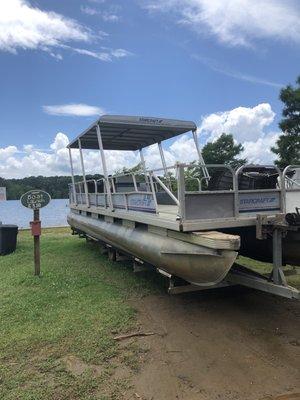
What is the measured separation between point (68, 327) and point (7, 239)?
7.16 m

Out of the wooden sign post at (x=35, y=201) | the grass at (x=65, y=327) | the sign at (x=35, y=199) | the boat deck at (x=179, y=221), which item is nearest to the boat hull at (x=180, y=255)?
the boat deck at (x=179, y=221)

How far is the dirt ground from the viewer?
A: 3.98m

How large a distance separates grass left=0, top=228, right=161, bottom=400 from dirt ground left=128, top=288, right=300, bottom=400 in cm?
33

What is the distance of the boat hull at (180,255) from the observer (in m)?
4.65

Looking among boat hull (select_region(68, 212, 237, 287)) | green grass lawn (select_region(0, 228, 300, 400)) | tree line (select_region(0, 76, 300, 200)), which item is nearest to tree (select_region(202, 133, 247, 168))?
tree line (select_region(0, 76, 300, 200))

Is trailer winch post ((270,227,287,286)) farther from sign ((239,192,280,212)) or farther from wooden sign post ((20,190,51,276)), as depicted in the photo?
wooden sign post ((20,190,51,276))

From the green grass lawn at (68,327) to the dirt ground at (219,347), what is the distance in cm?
31

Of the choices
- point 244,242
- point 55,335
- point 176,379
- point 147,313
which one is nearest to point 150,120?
point 244,242

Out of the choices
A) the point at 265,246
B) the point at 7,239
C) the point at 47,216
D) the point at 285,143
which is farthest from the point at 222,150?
the point at 47,216

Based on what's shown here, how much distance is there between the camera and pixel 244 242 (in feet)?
20.1

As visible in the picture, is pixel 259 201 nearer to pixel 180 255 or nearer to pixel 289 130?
pixel 180 255

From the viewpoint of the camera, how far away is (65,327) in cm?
552

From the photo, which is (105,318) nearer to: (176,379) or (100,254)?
(176,379)

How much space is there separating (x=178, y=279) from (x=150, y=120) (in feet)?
12.3
